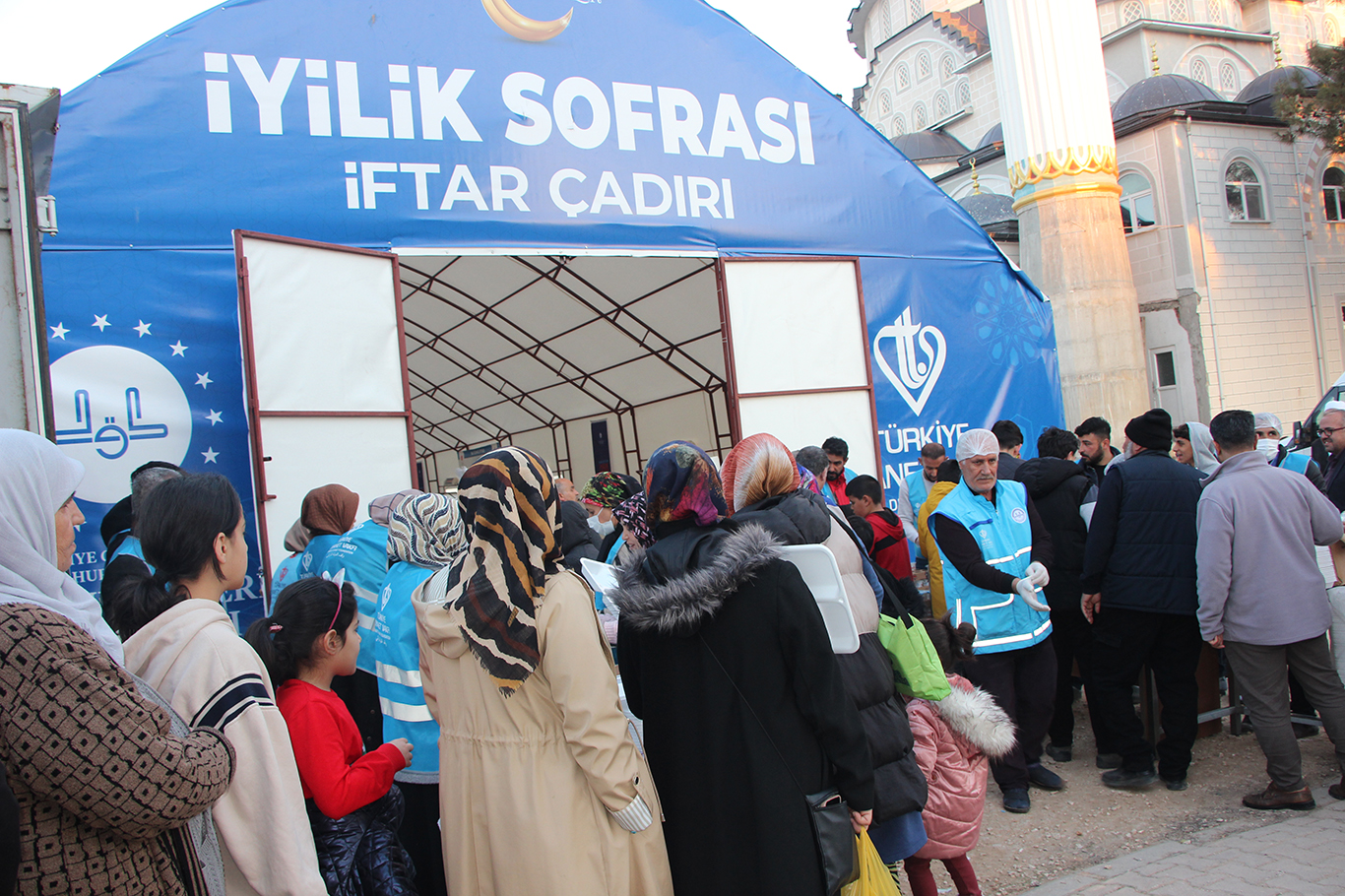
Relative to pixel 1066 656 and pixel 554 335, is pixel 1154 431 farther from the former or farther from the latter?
pixel 554 335

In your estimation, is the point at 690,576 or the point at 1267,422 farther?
the point at 1267,422

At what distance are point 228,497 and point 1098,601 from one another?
14.1ft

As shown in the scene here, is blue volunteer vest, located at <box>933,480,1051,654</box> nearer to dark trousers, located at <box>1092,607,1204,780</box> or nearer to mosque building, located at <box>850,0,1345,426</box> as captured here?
dark trousers, located at <box>1092,607,1204,780</box>

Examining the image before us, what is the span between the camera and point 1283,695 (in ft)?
13.8

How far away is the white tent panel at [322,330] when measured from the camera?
18.4 feet

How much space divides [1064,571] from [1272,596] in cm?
111

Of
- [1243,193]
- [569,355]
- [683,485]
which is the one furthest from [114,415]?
[1243,193]

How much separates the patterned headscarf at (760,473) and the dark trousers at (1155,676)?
2674mm

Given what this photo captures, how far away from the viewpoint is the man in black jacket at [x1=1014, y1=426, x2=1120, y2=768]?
16.8ft

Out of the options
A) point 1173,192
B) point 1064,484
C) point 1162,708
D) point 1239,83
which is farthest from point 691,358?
point 1239,83

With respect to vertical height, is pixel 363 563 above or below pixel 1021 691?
above

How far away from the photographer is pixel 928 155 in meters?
30.4

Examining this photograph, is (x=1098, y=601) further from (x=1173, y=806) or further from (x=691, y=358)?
(x=691, y=358)

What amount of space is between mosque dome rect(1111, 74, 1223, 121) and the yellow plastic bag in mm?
22154
